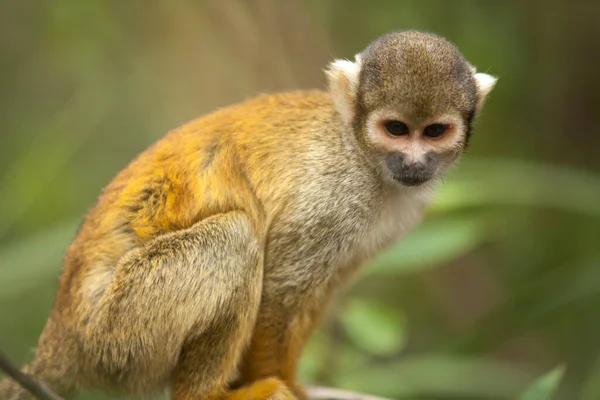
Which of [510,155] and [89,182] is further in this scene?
[89,182]

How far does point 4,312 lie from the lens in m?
6.55

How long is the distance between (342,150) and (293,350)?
49.7 inches

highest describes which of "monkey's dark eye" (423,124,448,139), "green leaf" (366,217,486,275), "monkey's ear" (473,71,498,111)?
"monkey's ear" (473,71,498,111)

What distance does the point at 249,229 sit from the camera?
14.3 feet

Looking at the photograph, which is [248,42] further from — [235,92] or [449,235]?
[449,235]

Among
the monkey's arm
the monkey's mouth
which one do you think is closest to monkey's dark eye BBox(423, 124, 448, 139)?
the monkey's mouth

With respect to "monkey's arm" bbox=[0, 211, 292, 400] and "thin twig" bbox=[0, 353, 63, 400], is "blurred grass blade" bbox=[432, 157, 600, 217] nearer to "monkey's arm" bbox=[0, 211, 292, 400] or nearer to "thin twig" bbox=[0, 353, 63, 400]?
"monkey's arm" bbox=[0, 211, 292, 400]

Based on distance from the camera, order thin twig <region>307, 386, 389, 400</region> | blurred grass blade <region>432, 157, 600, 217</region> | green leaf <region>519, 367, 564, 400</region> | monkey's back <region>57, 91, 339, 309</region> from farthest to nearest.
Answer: blurred grass blade <region>432, 157, 600, 217</region>
thin twig <region>307, 386, 389, 400</region>
monkey's back <region>57, 91, 339, 309</region>
green leaf <region>519, 367, 564, 400</region>

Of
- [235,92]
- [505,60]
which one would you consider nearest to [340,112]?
[505,60]

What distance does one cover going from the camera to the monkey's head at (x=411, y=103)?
14.2 ft

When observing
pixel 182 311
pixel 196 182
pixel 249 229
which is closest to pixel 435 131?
pixel 249 229

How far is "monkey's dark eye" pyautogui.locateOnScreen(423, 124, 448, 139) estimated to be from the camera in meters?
4.45

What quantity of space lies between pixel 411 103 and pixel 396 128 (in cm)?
20

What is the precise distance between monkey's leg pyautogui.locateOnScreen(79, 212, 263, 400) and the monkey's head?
3.11 feet
